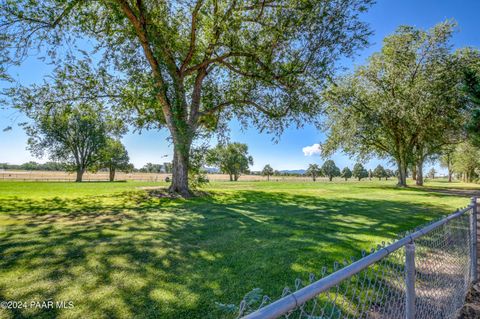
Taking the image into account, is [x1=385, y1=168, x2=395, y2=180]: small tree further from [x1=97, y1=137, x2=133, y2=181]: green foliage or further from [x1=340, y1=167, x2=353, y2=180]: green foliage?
[x1=97, y1=137, x2=133, y2=181]: green foliage

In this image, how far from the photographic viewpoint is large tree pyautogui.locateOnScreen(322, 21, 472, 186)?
21156mm

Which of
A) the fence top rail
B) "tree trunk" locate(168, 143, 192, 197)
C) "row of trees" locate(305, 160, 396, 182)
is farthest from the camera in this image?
"row of trees" locate(305, 160, 396, 182)

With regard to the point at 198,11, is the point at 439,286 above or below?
below

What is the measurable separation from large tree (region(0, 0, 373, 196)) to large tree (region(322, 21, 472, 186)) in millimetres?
10443

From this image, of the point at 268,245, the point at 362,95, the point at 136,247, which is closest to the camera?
the point at 136,247

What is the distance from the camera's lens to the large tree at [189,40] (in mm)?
11352

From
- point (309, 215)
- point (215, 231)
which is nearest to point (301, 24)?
point (309, 215)

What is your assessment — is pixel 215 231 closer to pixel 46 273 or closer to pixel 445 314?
pixel 46 273

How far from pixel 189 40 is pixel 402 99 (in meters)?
19.0

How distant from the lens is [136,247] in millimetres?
4980

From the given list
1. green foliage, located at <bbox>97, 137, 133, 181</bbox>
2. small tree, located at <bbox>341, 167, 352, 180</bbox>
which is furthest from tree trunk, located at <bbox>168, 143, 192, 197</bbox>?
small tree, located at <bbox>341, 167, 352, 180</bbox>

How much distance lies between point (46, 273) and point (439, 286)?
588 cm

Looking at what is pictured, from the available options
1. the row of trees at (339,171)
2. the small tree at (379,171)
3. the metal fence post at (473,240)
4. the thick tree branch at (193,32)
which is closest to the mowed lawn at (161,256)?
the metal fence post at (473,240)

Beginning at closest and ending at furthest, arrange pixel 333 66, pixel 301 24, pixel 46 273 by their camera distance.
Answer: pixel 46 273
pixel 301 24
pixel 333 66
